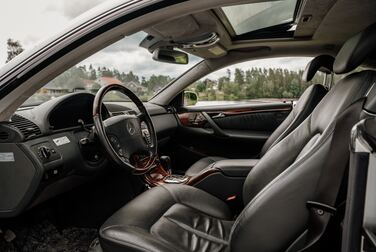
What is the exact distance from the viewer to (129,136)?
1.85m

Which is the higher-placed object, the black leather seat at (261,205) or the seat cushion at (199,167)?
the black leather seat at (261,205)

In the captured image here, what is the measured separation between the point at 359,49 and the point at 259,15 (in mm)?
1209

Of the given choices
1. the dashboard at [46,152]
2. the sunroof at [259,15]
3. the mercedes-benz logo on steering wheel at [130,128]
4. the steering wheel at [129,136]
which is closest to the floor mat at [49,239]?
the dashboard at [46,152]

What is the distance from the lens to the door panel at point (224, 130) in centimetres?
298

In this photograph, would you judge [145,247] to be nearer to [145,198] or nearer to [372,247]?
[145,198]

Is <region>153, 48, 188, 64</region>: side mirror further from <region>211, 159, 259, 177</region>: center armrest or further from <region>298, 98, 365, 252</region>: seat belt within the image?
<region>298, 98, 365, 252</region>: seat belt

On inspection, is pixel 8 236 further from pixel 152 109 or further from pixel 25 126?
pixel 152 109

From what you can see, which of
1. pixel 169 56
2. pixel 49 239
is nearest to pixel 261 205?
pixel 49 239

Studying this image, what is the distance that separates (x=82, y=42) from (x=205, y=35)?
1411mm

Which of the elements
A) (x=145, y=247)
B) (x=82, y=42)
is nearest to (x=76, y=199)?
(x=145, y=247)

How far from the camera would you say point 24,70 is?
1.02 m

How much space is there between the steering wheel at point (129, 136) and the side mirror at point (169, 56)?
1.73 feet

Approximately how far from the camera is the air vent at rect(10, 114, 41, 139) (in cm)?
146

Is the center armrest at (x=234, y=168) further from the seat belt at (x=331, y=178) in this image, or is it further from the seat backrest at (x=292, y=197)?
the seat belt at (x=331, y=178)
